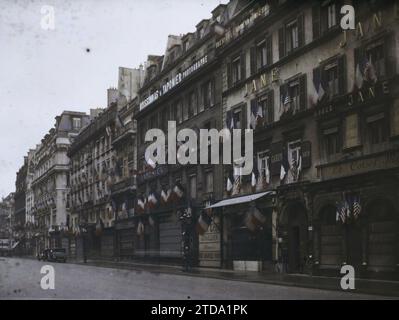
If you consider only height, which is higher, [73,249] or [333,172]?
[333,172]

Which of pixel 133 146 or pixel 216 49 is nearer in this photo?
pixel 216 49

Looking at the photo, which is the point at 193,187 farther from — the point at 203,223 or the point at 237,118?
the point at 237,118

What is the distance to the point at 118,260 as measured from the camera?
205 feet

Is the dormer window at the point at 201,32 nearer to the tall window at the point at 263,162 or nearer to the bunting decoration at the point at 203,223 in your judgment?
the tall window at the point at 263,162

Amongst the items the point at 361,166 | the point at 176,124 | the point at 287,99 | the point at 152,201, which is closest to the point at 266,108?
the point at 287,99

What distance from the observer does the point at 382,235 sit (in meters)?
26.7

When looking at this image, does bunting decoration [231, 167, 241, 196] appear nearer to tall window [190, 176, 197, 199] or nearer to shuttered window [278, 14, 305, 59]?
tall window [190, 176, 197, 199]

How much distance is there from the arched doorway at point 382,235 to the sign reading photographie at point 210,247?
15.2 metres

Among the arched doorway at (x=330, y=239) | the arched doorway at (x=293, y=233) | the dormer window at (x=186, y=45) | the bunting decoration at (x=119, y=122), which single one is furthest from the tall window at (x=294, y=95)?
the bunting decoration at (x=119, y=122)

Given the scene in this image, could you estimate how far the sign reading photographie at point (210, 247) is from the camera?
41.3 meters

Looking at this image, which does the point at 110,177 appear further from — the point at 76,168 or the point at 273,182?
the point at 273,182

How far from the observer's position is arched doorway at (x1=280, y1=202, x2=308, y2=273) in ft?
106
